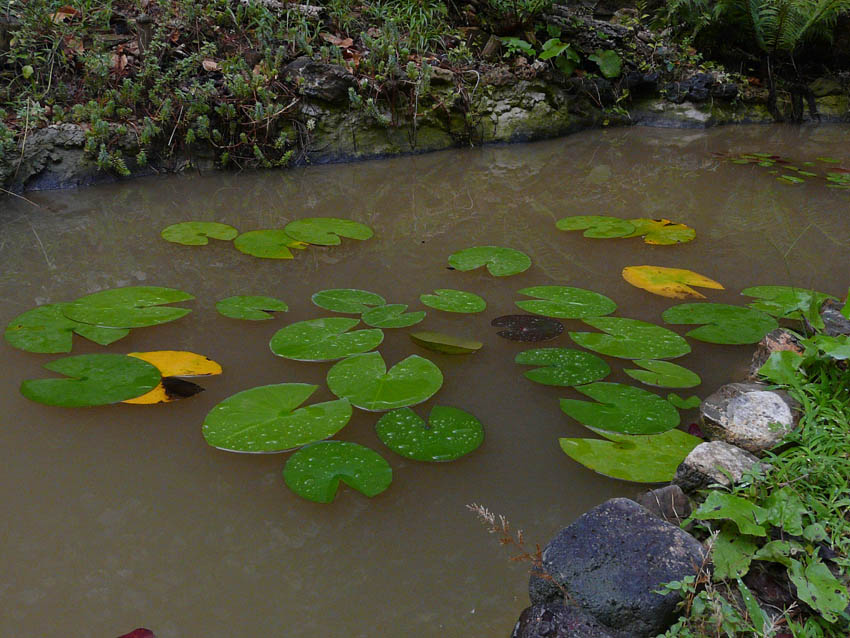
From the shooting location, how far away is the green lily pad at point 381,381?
1697 mm

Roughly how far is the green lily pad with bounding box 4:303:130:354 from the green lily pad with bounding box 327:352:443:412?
0.78 meters

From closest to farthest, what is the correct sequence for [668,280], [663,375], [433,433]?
[433,433] < [663,375] < [668,280]

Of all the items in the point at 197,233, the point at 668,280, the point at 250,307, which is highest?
the point at 668,280

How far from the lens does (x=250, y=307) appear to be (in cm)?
221

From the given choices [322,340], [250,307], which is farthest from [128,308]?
[322,340]

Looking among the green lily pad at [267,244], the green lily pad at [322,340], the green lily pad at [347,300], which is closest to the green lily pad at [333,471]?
the green lily pad at [322,340]

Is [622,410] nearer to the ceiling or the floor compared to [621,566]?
nearer to the floor

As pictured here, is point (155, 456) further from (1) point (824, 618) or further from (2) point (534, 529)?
(1) point (824, 618)

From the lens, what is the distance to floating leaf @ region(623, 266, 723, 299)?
243 centimetres

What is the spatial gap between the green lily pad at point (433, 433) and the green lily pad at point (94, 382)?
69 centimetres

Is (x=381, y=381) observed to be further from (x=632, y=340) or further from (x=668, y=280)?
(x=668, y=280)

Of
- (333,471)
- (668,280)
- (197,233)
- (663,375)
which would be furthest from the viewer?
(197,233)

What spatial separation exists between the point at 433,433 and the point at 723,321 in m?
1.18

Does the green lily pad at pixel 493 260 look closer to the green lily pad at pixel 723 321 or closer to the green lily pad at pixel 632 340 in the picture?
the green lily pad at pixel 632 340
